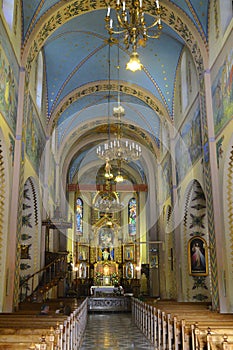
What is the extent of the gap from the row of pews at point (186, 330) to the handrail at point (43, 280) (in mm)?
3910

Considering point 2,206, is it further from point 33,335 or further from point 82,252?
point 82,252

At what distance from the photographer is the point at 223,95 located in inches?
434

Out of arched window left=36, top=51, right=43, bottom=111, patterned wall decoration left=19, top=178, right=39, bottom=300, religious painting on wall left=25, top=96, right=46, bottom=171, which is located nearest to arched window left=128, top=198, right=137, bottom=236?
religious painting on wall left=25, top=96, right=46, bottom=171

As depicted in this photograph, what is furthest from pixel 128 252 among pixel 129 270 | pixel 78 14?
pixel 78 14

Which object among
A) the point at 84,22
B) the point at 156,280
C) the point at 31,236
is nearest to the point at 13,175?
the point at 31,236

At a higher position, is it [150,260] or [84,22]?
[84,22]

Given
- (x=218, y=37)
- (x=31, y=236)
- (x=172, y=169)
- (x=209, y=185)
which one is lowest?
(x=31, y=236)

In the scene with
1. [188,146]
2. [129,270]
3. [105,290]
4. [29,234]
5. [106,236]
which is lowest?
[105,290]

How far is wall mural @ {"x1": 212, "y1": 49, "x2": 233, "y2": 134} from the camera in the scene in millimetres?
10430

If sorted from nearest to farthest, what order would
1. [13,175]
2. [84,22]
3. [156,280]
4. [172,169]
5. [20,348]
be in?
1. [20,348]
2. [13,175]
3. [84,22]
4. [172,169]
5. [156,280]

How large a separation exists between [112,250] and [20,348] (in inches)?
1081

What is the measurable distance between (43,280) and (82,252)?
50.2ft

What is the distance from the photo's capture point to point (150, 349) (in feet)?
31.1

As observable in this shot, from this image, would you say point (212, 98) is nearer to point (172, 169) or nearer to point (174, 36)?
point (174, 36)
